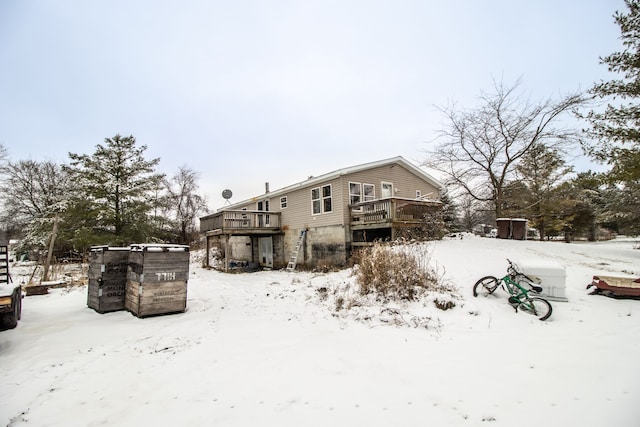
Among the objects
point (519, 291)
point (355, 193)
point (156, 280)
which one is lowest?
point (519, 291)

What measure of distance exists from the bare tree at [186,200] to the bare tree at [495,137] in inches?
981

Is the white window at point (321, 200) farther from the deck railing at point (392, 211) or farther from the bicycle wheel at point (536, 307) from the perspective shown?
the bicycle wheel at point (536, 307)

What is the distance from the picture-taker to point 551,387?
297 cm

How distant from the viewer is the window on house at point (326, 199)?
14758mm

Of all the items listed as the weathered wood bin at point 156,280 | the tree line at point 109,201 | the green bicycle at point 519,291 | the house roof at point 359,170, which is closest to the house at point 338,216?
the house roof at point 359,170

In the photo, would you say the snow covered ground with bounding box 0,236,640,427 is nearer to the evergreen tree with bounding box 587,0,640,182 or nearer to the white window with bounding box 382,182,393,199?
the evergreen tree with bounding box 587,0,640,182

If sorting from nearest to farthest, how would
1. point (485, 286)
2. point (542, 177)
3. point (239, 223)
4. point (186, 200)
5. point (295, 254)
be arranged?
point (485, 286), point (295, 254), point (239, 223), point (542, 177), point (186, 200)

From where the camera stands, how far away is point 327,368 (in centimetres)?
362

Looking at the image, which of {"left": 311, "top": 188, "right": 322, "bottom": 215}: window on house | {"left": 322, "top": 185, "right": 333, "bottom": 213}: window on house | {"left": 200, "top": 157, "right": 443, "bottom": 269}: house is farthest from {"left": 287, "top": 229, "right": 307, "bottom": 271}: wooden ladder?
{"left": 322, "top": 185, "right": 333, "bottom": 213}: window on house

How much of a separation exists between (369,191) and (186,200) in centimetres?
2365

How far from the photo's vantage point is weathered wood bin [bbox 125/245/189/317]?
6.07 meters

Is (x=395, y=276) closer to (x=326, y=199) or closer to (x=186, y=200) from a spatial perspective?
(x=326, y=199)

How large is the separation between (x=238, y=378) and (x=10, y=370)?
3.15 meters

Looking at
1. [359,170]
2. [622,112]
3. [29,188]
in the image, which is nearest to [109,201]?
[359,170]
